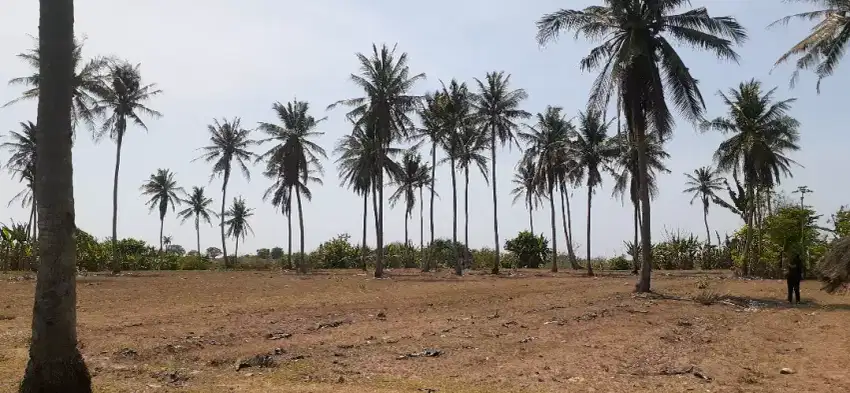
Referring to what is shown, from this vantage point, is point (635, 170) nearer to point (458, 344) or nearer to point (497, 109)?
point (497, 109)

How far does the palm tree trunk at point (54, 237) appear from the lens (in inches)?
232

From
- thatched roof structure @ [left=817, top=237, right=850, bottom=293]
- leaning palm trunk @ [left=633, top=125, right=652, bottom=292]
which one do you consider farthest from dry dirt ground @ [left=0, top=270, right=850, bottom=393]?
leaning palm trunk @ [left=633, top=125, right=652, bottom=292]

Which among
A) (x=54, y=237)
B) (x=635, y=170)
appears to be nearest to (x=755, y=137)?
(x=635, y=170)

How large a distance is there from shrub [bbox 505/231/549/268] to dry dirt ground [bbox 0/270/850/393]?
123 feet

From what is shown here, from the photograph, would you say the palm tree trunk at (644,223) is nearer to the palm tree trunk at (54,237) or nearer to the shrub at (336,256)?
the palm tree trunk at (54,237)

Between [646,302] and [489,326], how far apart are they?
24.1 ft

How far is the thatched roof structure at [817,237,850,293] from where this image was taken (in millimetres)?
12297

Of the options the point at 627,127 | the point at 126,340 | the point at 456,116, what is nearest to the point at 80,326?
the point at 126,340

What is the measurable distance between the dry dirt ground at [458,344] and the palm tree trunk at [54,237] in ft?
3.55

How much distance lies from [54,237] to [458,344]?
659 cm

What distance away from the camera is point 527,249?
57188mm

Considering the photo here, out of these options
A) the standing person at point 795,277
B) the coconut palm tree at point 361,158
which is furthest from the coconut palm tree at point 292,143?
the standing person at point 795,277

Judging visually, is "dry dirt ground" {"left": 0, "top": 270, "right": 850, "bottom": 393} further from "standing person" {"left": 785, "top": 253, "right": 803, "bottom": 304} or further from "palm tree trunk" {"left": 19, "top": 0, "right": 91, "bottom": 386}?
"palm tree trunk" {"left": 19, "top": 0, "right": 91, "bottom": 386}

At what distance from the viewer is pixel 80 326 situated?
42.4 ft
